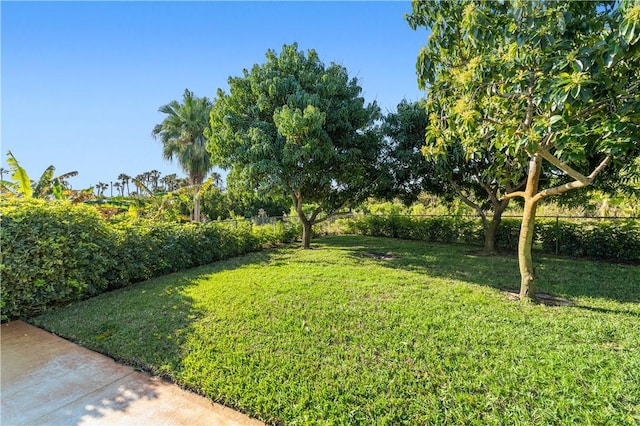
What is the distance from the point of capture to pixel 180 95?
18.7m

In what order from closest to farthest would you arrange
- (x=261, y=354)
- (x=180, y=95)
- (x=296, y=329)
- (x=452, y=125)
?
1. (x=261, y=354)
2. (x=296, y=329)
3. (x=452, y=125)
4. (x=180, y=95)

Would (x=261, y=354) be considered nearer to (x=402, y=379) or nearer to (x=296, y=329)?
(x=296, y=329)

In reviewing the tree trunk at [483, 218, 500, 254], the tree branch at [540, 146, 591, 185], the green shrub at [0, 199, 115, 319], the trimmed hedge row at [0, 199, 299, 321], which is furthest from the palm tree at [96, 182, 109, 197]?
the tree branch at [540, 146, 591, 185]

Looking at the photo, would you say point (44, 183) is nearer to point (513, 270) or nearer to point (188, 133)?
point (188, 133)

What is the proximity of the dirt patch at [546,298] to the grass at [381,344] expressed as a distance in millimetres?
217

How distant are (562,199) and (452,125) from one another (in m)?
7.41

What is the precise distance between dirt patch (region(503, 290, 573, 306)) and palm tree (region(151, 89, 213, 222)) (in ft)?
55.3

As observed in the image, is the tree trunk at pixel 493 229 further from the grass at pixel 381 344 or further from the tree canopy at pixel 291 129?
the tree canopy at pixel 291 129

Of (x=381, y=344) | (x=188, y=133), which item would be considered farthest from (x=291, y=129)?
(x=188, y=133)

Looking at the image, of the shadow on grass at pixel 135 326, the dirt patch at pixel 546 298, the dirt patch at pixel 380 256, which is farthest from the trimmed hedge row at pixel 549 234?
the shadow on grass at pixel 135 326

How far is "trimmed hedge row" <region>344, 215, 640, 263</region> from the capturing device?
8.38 m

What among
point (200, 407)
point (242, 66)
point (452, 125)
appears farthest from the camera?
point (242, 66)

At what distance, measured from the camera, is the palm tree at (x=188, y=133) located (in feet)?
60.2

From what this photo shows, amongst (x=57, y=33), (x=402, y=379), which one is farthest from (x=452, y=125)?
(x=57, y=33)
